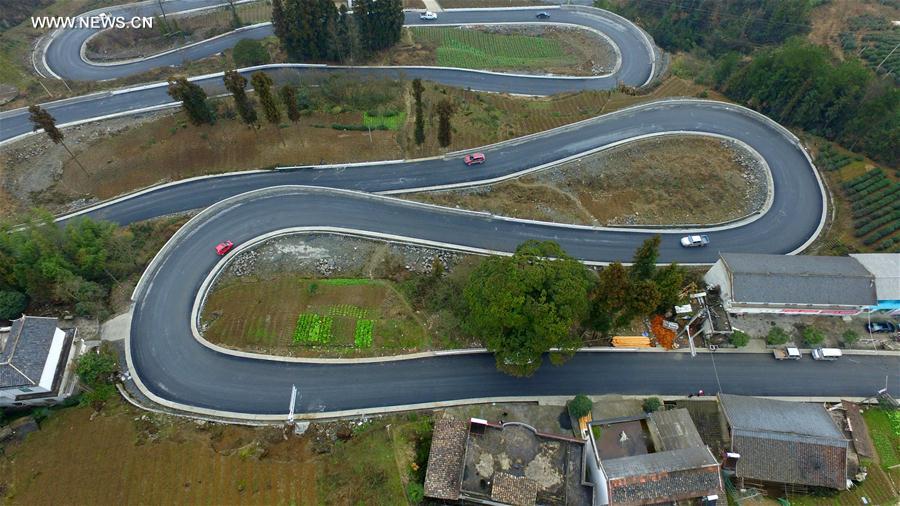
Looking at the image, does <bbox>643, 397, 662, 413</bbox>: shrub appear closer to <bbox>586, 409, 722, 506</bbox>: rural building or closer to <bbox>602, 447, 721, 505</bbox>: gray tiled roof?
<bbox>586, 409, 722, 506</bbox>: rural building

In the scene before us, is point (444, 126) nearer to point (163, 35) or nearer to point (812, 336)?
point (812, 336)

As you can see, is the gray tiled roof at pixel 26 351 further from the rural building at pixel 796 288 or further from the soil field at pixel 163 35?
the soil field at pixel 163 35

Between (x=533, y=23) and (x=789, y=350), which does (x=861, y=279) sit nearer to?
(x=789, y=350)

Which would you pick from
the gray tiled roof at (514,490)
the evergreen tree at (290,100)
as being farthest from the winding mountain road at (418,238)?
the gray tiled roof at (514,490)

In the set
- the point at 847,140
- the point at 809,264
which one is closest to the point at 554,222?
the point at 809,264

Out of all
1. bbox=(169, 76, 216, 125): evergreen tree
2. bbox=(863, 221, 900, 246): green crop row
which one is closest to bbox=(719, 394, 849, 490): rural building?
bbox=(863, 221, 900, 246): green crop row

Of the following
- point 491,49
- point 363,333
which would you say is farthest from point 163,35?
point 363,333

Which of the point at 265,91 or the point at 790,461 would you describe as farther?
the point at 265,91
